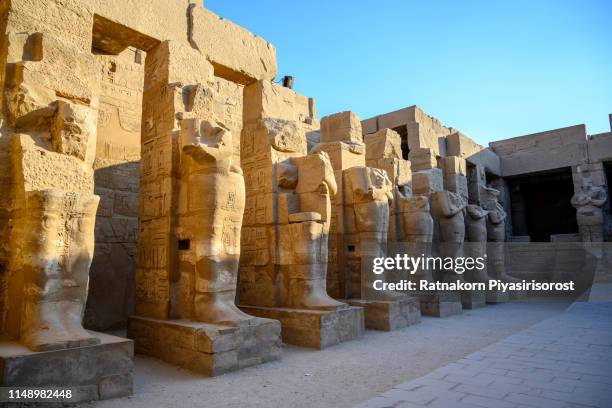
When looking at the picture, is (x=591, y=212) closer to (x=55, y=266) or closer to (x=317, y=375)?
(x=317, y=375)

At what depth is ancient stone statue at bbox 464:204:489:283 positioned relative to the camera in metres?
9.52

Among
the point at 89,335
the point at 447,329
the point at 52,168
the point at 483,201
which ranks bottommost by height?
the point at 447,329

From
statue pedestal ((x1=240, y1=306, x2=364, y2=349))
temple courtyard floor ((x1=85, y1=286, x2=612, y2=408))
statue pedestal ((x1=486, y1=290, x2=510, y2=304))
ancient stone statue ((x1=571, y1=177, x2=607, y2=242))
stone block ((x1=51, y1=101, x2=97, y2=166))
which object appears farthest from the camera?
ancient stone statue ((x1=571, y1=177, x2=607, y2=242))

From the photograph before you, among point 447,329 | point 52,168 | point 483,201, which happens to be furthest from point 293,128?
point 483,201

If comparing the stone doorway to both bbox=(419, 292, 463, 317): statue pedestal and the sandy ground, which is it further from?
bbox=(419, 292, 463, 317): statue pedestal

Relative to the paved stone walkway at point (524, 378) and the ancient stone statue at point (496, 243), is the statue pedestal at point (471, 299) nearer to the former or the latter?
the ancient stone statue at point (496, 243)

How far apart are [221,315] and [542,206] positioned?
16.5 m

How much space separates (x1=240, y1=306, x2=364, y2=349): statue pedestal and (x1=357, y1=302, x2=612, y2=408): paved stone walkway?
1.20 m

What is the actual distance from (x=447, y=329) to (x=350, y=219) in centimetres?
217

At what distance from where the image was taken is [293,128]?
606 centimetres

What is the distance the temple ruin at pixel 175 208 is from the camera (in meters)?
3.43

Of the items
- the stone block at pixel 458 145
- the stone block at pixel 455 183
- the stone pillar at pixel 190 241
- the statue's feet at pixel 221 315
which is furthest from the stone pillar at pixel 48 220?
the stone block at pixel 458 145

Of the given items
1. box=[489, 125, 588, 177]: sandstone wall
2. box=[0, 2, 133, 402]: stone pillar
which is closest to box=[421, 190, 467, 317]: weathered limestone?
box=[0, 2, 133, 402]: stone pillar

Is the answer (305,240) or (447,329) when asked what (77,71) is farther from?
(447,329)
